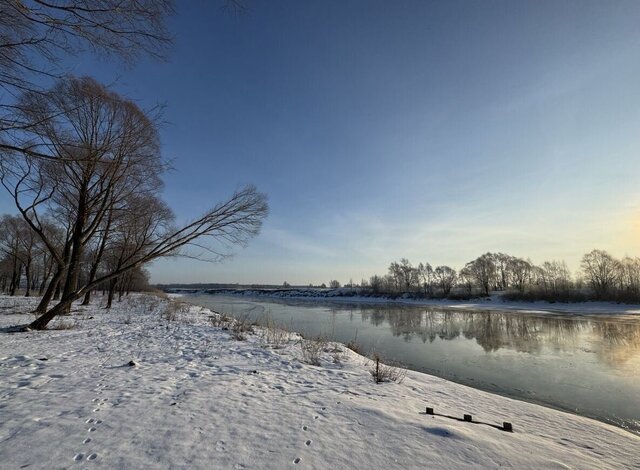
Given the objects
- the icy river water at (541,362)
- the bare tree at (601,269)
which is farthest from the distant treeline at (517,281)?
the icy river water at (541,362)

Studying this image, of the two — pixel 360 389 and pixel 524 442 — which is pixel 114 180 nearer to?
pixel 360 389

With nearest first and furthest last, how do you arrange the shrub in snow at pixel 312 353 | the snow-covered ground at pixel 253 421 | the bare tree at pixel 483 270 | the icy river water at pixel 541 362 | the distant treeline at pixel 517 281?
the snow-covered ground at pixel 253 421, the icy river water at pixel 541 362, the shrub in snow at pixel 312 353, the distant treeline at pixel 517 281, the bare tree at pixel 483 270

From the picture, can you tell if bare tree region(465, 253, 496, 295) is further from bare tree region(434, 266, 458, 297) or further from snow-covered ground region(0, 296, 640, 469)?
snow-covered ground region(0, 296, 640, 469)

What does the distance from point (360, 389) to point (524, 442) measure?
8.78ft

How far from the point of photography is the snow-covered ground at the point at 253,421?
3.15m

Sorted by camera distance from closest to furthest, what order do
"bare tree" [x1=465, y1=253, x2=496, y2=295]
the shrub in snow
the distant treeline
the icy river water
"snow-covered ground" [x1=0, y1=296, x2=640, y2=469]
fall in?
"snow-covered ground" [x1=0, y1=296, x2=640, y2=469] → the icy river water → the shrub in snow → the distant treeline → "bare tree" [x1=465, y1=253, x2=496, y2=295]

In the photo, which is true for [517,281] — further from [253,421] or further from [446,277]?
[253,421]

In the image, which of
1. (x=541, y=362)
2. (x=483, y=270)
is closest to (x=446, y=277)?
(x=483, y=270)

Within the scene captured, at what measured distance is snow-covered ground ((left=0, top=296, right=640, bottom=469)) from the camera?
10.3ft

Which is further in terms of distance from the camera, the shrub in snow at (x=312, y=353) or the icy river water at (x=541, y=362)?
the shrub in snow at (x=312, y=353)

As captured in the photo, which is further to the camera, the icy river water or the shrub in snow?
the shrub in snow

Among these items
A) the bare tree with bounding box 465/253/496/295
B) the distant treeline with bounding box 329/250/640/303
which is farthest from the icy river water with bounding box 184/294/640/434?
the bare tree with bounding box 465/253/496/295

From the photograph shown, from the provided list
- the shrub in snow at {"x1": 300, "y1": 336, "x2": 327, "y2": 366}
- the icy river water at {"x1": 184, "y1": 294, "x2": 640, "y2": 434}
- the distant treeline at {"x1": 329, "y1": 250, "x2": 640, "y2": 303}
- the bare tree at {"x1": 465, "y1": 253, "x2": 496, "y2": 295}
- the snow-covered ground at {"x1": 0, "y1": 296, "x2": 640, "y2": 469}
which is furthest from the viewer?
the bare tree at {"x1": 465, "y1": 253, "x2": 496, "y2": 295}

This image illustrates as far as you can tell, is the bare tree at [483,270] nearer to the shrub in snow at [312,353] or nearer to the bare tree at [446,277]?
the bare tree at [446,277]
